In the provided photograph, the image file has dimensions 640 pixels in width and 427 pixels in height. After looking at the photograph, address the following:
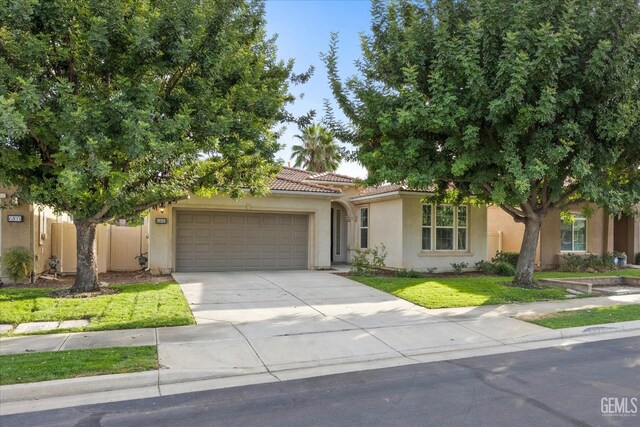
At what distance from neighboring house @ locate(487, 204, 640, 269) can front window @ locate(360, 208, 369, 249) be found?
20.7ft

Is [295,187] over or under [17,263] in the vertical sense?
over

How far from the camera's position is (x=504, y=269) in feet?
57.6

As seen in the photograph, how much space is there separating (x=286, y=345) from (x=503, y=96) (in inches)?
308

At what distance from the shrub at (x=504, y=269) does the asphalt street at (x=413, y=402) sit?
11.2 m

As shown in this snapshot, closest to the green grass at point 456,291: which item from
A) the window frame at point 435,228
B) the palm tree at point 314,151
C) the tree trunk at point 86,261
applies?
the window frame at point 435,228

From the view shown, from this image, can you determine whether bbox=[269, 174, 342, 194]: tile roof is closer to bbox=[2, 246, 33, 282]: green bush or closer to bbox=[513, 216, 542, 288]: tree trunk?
bbox=[513, 216, 542, 288]: tree trunk

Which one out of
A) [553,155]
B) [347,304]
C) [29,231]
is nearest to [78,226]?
[29,231]

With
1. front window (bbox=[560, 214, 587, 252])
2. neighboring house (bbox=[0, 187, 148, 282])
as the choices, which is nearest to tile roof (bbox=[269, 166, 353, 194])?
neighboring house (bbox=[0, 187, 148, 282])

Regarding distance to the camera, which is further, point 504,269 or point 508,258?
point 508,258

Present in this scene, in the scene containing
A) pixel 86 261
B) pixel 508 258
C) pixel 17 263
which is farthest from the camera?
pixel 508 258

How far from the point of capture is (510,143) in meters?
11.2

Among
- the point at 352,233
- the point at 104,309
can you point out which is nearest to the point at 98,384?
the point at 104,309

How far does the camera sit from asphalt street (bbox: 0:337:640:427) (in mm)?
4605

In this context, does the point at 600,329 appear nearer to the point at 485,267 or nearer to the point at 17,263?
the point at 485,267
